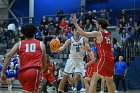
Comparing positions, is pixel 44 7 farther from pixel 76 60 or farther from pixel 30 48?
pixel 30 48

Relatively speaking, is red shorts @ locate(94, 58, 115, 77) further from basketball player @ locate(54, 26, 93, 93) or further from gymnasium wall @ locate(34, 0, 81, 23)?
gymnasium wall @ locate(34, 0, 81, 23)

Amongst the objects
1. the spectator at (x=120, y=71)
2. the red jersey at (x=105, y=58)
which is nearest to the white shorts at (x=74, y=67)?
the red jersey at (x=105, y=58)

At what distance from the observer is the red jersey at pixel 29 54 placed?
6.35 m

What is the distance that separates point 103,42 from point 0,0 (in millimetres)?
26223

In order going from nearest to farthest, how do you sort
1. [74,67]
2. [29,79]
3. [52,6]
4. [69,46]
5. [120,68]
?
[29,79]
[74,67]
[120,68]
[69,46]
[52,6]

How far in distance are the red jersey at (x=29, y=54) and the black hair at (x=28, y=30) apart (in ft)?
0.38

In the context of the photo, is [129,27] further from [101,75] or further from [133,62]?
[101,75]

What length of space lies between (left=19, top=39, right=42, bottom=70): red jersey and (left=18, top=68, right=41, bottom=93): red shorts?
0.09 m

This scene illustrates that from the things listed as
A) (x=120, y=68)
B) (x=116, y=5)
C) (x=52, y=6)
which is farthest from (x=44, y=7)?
(x=120, y=68)

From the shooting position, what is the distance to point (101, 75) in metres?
8.83

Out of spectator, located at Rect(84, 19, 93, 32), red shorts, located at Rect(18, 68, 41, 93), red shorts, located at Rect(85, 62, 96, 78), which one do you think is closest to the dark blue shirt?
spectator, located at Rect(84, 19, 93, 32)

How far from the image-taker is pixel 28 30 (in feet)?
20.8

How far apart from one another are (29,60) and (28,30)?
55 centimetres

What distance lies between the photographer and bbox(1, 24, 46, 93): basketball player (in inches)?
247
